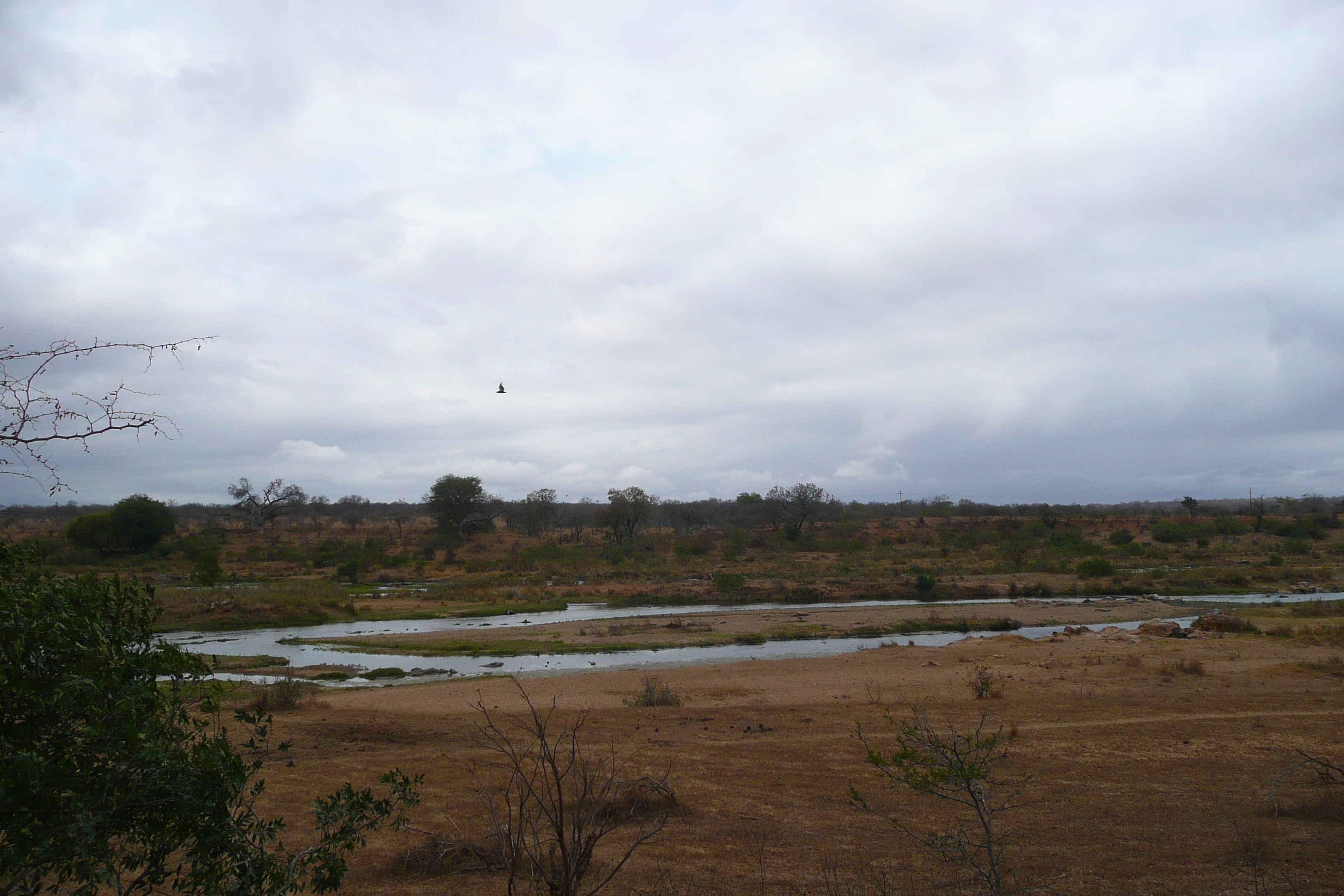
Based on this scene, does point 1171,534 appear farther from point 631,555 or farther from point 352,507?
point 352,507

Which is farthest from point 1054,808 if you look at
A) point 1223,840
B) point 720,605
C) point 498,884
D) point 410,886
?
point 720,605

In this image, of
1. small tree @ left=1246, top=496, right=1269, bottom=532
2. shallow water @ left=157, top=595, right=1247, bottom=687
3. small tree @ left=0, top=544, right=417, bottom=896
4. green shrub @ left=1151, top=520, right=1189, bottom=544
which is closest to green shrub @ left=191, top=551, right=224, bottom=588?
shallow water @ left=157, top=595, right=1247, bottom=687

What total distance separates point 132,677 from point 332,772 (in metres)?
8.69

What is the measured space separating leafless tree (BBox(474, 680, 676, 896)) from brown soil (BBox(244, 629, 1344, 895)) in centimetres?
40

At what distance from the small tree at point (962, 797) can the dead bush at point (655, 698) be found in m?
6.80

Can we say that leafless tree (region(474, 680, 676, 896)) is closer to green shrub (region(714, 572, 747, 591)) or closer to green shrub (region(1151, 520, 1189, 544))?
green shrub (region(714, 572, 747, 591))

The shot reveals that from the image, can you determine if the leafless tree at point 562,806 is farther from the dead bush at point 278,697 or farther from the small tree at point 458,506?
the small tree at point 458,506

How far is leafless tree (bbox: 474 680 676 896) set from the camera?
445 cm

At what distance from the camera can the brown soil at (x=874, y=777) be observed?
7.44 m

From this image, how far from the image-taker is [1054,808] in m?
9.24

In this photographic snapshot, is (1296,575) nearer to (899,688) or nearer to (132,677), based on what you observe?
(899,688)

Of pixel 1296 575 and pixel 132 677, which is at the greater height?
pixel 132 677

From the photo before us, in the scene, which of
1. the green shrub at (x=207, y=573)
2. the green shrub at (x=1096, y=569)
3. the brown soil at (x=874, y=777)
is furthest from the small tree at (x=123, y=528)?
the green shrub at (x=1096, y=569)

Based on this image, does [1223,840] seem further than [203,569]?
No
